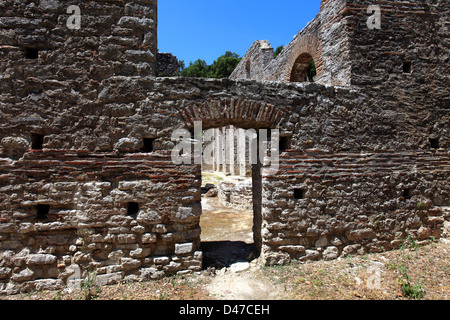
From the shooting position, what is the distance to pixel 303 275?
388 centimetres

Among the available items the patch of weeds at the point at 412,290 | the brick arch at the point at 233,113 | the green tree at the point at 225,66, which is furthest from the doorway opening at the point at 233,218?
the green tree at the point at 225,66

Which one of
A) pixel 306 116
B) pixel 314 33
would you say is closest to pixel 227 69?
pixel 314 33

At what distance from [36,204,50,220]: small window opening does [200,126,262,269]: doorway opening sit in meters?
2.53

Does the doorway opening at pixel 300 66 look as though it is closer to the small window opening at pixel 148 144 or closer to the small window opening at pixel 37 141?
the small window opening at pixel 148 144

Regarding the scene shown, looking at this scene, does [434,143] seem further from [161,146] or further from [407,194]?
[161,146]

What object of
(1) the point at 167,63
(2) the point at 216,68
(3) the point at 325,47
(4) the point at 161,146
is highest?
(2) the point at 216,68

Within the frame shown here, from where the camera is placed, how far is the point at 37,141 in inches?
145

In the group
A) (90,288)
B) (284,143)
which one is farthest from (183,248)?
(284,143)

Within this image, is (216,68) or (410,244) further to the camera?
(216,68)

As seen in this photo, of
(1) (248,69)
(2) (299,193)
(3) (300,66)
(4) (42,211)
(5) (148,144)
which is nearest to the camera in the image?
(4) (42,211)

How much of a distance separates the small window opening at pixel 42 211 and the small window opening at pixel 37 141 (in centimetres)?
85

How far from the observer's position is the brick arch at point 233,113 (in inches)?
154

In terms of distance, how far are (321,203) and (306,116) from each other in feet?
4.98

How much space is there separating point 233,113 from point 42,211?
322 cm
